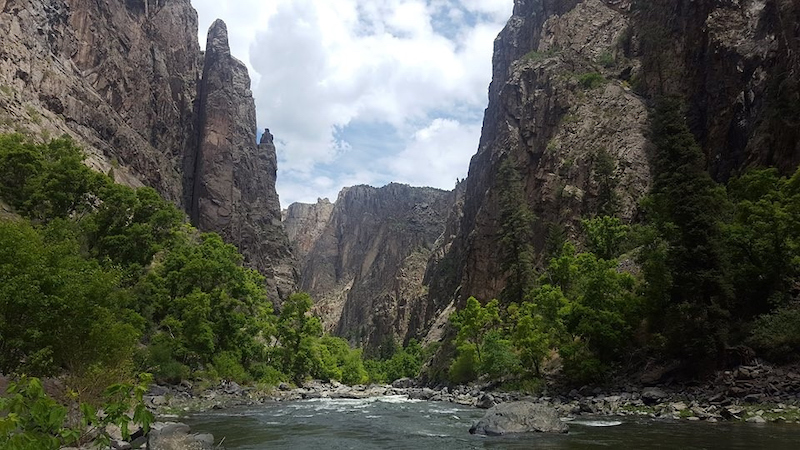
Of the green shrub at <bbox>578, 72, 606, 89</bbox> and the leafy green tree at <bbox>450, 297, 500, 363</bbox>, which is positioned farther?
the green shrub at <bbox>578, 72, 606, 89</bbox>

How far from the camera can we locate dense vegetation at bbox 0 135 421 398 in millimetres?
18562

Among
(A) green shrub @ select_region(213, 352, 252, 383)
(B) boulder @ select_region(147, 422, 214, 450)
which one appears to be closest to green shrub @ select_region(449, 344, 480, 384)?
(A) green shrub @ select_region(213, 352, 252, 383)

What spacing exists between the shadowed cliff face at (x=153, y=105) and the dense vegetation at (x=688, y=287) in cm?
5864

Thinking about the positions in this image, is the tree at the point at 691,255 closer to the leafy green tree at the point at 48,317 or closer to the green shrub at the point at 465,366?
the leafy green tree at the point at 48,317

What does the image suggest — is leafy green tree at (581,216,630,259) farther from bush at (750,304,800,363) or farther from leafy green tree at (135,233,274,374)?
leafy green tree at (135,233,274,374)

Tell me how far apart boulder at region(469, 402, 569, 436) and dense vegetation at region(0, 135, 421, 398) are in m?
14.0

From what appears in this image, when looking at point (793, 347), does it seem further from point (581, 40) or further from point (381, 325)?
point (381, 325)

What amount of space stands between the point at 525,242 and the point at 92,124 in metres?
67.5

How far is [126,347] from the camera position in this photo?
73.5 feet

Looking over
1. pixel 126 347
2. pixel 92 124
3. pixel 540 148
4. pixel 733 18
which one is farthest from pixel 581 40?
pixel 126 347

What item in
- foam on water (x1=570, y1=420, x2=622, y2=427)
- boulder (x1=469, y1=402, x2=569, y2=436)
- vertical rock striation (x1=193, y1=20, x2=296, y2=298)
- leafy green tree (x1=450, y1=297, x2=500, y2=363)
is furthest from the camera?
vertical rock striation (x1=193, y1=20, x2=296, y2=298)

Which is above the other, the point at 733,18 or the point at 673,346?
the point at 733,18

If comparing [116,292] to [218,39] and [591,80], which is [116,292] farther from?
[218,39]

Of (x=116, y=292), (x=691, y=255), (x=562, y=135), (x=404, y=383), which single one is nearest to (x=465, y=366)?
(x=691, y=255)
